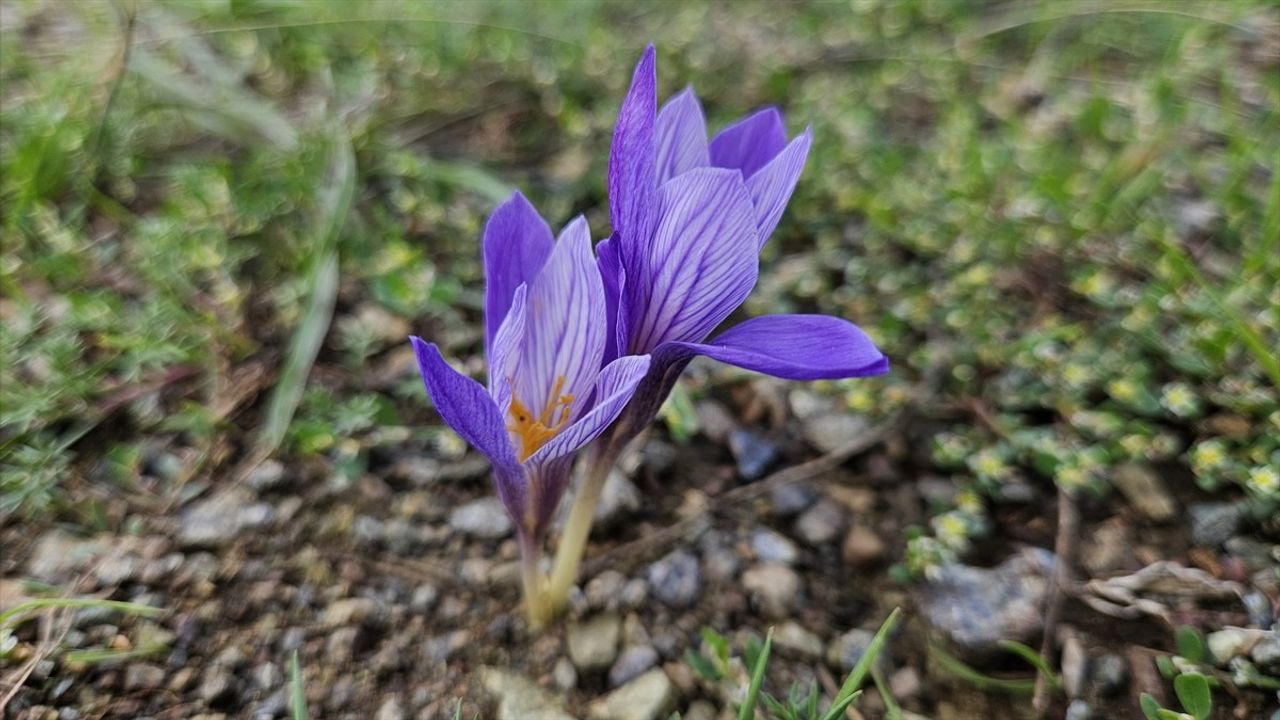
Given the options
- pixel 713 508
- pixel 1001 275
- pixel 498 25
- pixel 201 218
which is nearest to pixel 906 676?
pixel 713 508

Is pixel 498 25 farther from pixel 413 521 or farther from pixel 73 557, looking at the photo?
pixel 73 557

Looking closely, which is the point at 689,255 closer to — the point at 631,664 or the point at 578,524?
the point at 578,524

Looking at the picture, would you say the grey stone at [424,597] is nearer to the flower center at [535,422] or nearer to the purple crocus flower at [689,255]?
the flower center at [535,422]

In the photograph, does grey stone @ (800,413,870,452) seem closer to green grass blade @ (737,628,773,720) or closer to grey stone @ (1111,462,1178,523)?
grey stone @ (1111,462,1178,523)

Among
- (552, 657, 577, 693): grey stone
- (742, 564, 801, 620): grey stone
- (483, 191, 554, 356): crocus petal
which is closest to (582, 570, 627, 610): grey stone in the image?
(552, 657, 577, 693): grey stone

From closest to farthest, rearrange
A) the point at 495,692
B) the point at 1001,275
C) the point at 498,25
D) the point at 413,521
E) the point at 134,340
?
the point at 495,692 < the point at 413,521 < the point at 134,340 < the point at 1001,275 < the point at 498,25

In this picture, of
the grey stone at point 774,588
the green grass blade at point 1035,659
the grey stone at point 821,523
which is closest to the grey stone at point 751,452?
the grey stone at point 821,523

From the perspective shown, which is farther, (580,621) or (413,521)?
(413,521)
